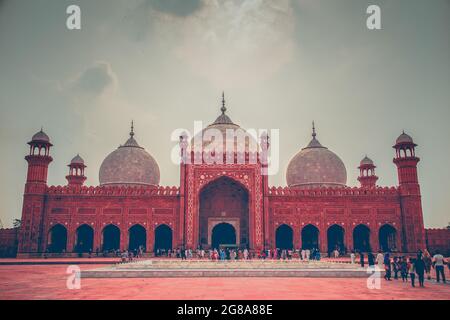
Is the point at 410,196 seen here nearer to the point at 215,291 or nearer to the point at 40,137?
the point at 215,291

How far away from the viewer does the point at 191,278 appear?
10.4 metres

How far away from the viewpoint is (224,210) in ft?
78.2

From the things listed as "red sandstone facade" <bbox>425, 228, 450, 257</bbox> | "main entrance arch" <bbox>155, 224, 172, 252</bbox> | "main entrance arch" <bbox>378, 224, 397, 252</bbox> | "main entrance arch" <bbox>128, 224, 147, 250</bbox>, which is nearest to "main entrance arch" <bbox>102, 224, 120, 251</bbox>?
"main entrance arch" <bbox>128, 224, 147, 250</bbox>

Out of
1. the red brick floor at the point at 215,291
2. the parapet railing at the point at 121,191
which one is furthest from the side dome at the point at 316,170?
the red brick floor at the point at 215,291

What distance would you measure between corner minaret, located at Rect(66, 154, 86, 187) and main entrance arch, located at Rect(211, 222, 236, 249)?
41.6 feet

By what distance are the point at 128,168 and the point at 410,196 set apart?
1859cm

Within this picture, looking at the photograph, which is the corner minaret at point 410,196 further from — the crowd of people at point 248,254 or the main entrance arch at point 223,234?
the main entrance arch at point 223,234

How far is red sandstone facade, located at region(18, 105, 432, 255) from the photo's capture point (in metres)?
22.1

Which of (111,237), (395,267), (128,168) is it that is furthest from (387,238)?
(128,168)

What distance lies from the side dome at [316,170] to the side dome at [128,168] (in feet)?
34.2

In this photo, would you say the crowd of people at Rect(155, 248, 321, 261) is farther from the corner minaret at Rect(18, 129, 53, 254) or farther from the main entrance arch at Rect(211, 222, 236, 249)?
the corner minaret at Rect(18, 129, 53, 254)

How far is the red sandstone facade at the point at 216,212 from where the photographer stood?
22062 mm

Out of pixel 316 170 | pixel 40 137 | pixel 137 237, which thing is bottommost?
pixel 137 237
